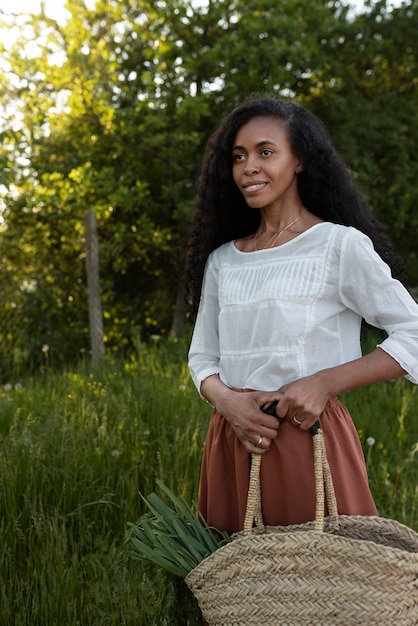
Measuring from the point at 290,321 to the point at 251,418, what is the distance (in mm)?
253

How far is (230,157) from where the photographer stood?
2.18m

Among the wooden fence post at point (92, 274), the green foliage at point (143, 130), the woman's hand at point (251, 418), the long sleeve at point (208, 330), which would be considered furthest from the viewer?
the green foliage at point (143, 130)

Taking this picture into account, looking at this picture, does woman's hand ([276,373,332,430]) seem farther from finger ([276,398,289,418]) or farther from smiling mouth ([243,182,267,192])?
smiling mouth ([243,182,267,192])

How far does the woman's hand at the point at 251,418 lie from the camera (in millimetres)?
1806

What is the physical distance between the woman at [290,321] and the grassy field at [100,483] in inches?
16.3

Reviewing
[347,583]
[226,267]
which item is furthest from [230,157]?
[347,583]

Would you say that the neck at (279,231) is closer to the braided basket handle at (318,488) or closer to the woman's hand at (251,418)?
the woman's hand at (251,418)

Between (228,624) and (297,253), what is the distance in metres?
0.90

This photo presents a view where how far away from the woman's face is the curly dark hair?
0.03 m

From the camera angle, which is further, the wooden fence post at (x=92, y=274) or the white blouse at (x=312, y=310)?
the wooden fence post at (x=92, y=274)

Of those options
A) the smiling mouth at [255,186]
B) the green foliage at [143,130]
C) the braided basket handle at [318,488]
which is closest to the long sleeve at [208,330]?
the smiling mouth at [255,186]

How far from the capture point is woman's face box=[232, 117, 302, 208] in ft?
6.46

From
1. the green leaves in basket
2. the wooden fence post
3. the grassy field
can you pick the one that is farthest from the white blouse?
the wooden fence post

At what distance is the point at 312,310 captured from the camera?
185 centimetres
